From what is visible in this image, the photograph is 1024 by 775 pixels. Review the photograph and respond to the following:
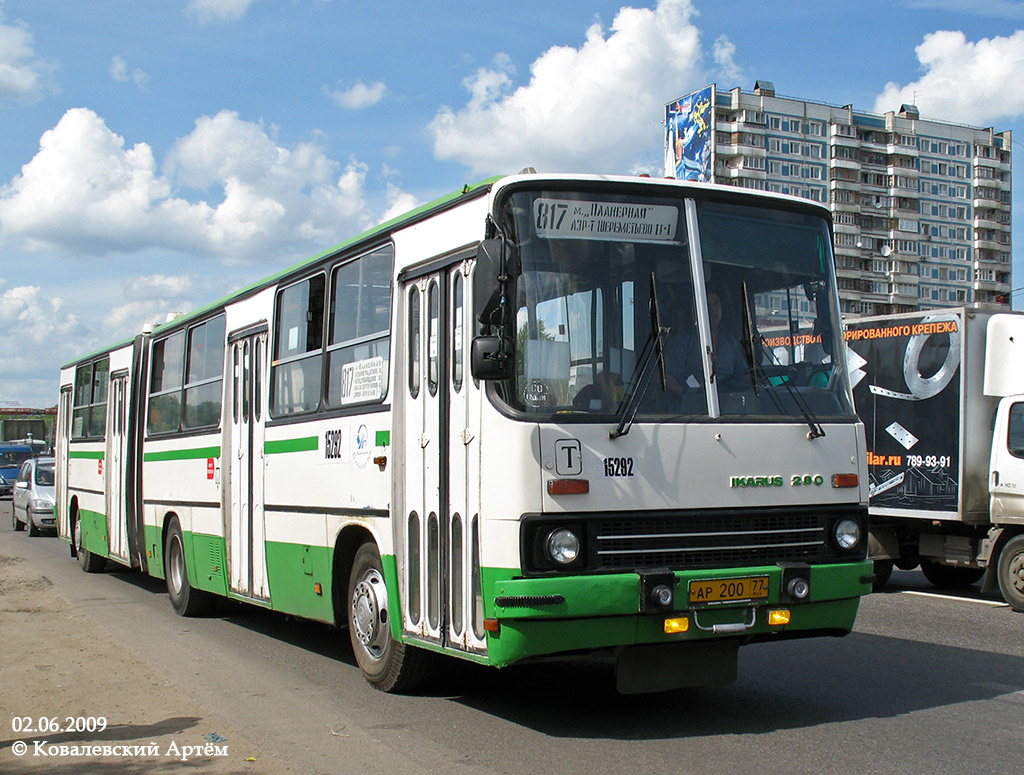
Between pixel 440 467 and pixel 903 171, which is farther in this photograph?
pixel 903 171

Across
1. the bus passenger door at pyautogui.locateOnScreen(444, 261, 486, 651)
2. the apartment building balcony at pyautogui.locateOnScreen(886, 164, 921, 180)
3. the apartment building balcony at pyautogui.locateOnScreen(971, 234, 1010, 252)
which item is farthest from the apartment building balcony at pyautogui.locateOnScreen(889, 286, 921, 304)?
the bus passenger door at pyautogui.locateOnScreen(444, 261, 486, 651)

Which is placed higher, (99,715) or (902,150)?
(902,150)

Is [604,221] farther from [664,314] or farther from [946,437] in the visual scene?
[946,437]

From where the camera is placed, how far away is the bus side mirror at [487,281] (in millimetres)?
6281

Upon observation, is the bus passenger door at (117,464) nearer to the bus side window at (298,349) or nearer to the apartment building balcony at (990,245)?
the bus side window at (298,349)

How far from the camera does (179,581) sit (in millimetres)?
12938

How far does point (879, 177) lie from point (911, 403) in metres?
120

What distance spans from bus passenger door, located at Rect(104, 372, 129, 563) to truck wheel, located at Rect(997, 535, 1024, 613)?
35.2 feet

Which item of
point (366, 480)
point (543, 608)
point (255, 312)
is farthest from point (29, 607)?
point (543, 608)

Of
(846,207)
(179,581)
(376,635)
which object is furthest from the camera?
(846,207)

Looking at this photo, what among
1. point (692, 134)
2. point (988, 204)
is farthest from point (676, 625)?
point (988, 204)

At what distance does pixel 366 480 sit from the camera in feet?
26.7

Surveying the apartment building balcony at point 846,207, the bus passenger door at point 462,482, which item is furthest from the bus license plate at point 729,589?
the apartment building balcony at point 846,207

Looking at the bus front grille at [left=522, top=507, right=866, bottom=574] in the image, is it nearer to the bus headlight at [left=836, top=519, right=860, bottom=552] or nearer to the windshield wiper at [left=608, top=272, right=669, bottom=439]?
the bus headlight at [left=836, top=519, right=860, bottom=552]
